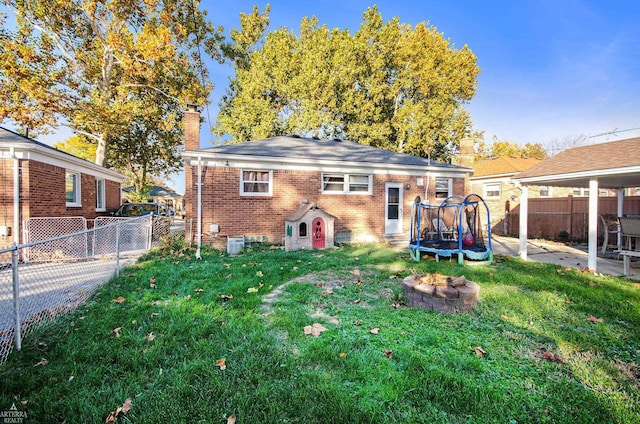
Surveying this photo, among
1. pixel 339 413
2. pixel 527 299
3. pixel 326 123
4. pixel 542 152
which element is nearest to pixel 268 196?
pixel 527 299

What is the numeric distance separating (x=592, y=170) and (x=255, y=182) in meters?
9.81

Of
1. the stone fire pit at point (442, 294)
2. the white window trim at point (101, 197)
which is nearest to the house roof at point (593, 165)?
the stone fire pit at point (442, 294)

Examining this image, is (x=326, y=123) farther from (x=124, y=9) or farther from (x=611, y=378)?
(x=611, y=378)

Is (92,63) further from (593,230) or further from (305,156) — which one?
(593,230)

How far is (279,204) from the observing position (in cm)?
1085

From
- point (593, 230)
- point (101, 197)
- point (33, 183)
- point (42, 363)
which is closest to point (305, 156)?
point (33, 183)

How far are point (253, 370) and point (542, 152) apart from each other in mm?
44084

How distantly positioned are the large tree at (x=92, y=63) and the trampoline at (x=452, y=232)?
16.5m

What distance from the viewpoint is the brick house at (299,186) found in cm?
1004

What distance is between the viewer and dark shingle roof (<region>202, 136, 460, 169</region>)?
1069 centimetres

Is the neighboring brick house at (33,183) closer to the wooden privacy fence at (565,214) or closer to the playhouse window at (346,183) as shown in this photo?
the playhouse window at (346,183)

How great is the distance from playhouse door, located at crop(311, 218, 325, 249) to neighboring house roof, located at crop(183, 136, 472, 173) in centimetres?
241

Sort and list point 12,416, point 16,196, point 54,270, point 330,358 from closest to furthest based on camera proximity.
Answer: point 12,416 → point 330,358 → point 54,270 → point 16,196

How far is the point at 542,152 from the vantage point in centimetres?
3547
